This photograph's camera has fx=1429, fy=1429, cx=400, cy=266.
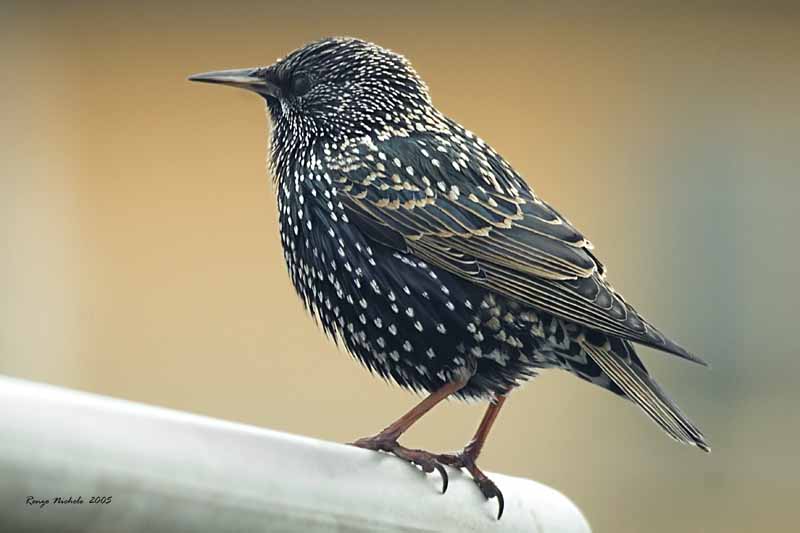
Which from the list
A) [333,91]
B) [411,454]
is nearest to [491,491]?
[411,454]

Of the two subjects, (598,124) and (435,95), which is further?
(598,124)

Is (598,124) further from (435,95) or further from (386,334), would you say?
(386,334)

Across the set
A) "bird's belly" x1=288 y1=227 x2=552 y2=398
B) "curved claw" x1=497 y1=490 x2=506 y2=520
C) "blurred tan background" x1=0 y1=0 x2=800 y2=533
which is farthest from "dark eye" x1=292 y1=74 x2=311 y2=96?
"blurred tan background" x1=0 y1=0 x2=800 y2=533

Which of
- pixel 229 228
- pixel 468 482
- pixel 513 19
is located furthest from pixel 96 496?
pixel 513 19

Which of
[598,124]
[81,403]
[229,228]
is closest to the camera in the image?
[81,403]

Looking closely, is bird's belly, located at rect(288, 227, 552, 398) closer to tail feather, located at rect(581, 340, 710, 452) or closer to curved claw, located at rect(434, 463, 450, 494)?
tail feather, located at rect(581, 340, 710, 452)

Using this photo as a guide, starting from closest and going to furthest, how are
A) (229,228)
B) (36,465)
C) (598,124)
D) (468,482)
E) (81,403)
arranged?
(36,465) → (81,403) → (468,482) → (229,228) → (598,124)

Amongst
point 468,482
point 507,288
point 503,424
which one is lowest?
point 503,424
